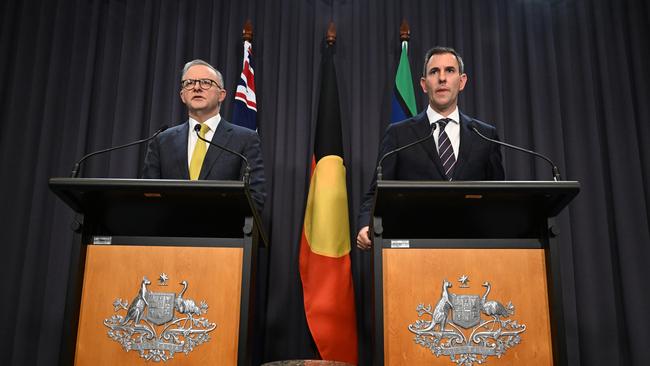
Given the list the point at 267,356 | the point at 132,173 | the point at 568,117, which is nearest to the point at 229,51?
the point at 132,173

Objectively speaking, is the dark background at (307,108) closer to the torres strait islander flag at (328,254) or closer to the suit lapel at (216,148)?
the torres strait islander flag at (328,254)

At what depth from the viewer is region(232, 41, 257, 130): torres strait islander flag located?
3.66 meters

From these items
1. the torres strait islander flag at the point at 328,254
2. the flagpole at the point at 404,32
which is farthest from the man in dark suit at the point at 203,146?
the flagpole at the point at 404,32

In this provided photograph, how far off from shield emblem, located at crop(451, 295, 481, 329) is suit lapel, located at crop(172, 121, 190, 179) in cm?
145

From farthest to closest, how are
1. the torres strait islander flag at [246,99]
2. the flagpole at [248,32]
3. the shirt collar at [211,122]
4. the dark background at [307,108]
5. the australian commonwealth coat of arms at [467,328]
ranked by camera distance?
the flagpole at [248,32], the torres strait islander flag at [246,99], the dark background at [307,108], the shirt collar at [211,122], the australian commonwealth coat of arms at [467,328]

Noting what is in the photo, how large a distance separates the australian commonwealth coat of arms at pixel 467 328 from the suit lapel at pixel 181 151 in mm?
1401

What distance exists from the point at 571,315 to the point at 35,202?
3.14 metres

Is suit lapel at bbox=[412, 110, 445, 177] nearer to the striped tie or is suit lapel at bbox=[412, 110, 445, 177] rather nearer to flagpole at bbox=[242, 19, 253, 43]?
the striped tie

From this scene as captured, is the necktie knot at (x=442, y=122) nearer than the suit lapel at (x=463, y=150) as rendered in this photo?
No

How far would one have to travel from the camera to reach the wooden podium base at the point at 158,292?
194cm

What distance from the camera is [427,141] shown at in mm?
2812

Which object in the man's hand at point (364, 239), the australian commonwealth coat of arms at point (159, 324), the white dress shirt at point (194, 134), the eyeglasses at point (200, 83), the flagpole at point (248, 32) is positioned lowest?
the australian commonwealth coat of arms at point (159, 324)

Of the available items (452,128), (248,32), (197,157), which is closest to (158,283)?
(197,157)

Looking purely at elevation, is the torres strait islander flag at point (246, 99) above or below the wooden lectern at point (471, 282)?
above
